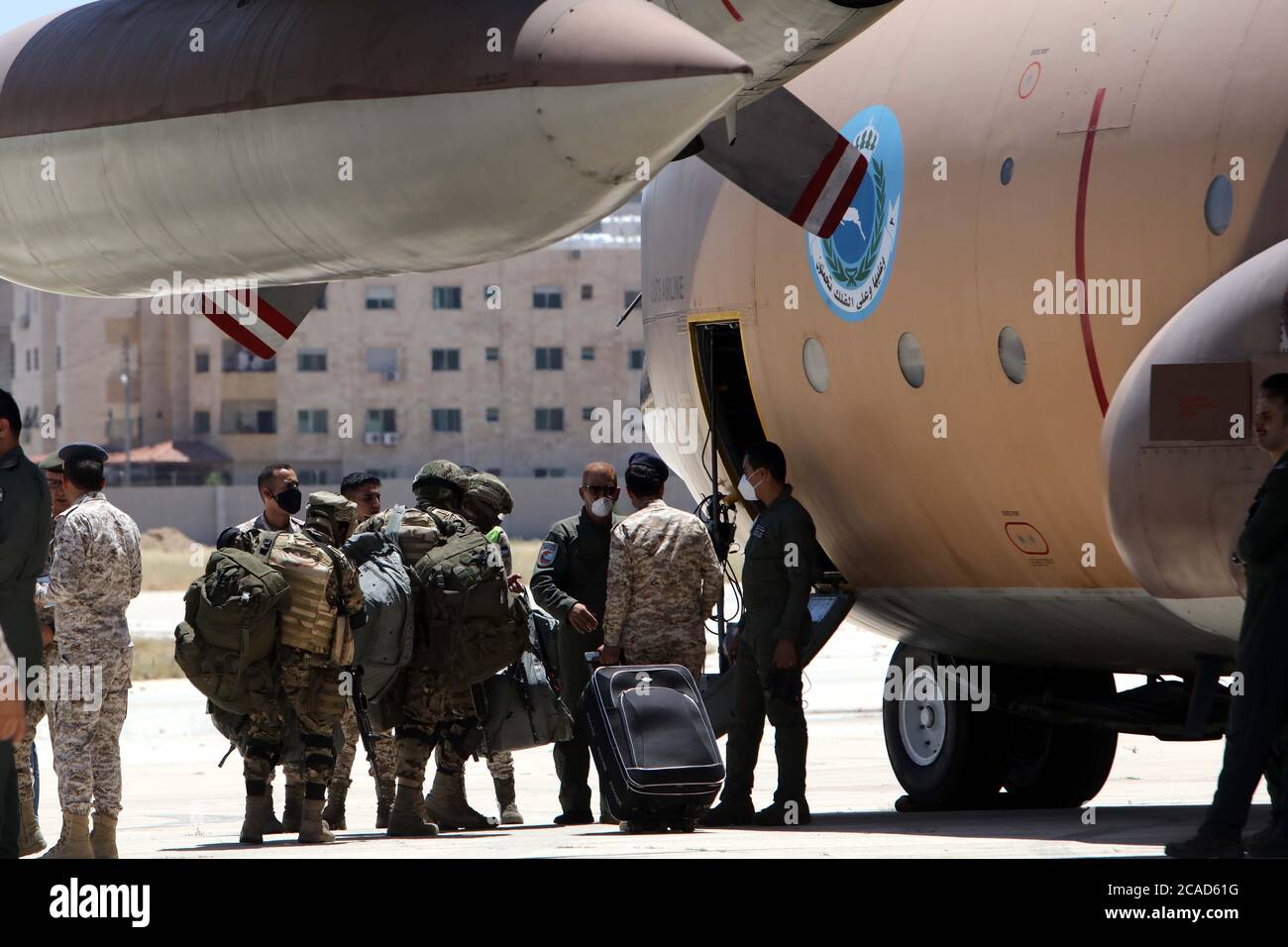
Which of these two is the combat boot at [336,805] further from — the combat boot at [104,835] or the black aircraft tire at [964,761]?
the black aircraft tire at [964,761]

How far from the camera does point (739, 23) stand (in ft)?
26.5

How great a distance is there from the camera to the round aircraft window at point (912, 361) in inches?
445

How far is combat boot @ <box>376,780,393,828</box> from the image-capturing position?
12.3 meters

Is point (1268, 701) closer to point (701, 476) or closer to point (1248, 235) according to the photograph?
point (1248, 235)

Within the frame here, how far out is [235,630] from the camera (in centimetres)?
1058

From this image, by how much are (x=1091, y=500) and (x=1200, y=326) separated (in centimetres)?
169

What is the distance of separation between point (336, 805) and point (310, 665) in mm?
1926

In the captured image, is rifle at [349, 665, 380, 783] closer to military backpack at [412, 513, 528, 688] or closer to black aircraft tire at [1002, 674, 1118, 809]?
military backpack at [412, 513, 528, 688]

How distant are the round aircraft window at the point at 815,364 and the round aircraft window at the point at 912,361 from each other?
32.2 inches

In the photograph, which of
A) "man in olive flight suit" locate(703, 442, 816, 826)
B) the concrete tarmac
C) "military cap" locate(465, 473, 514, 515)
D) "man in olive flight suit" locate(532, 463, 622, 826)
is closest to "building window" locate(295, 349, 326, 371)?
the concrete tarmac

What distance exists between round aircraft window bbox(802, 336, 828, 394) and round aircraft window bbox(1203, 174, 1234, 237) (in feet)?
10.1
